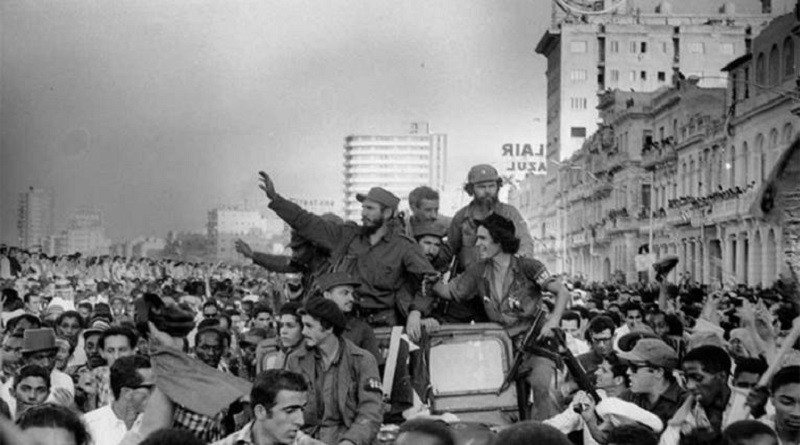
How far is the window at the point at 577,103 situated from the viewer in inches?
5728

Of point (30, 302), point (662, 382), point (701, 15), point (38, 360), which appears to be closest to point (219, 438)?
point (662, 382)

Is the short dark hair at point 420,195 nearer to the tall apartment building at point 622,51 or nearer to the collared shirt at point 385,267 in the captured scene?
the collared shirt at point 385,267

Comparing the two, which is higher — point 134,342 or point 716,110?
point 716,110

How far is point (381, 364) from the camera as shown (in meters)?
9.62

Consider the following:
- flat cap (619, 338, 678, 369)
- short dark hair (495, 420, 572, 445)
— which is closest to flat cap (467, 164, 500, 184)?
flat cap (619, 338, 678, 369)

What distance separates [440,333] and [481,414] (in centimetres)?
67

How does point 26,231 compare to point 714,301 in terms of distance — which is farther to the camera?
point 26,231

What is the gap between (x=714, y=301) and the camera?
1670cm

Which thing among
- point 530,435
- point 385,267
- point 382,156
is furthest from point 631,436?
point 382,156

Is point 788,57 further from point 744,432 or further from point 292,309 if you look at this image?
point 744,432

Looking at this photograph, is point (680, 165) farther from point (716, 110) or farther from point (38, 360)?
point (38, 360)

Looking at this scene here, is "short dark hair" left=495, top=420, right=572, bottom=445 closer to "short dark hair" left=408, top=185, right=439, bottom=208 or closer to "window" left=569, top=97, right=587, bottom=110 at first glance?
"short dark hair" left=408, top=185, right=439, bottom=208

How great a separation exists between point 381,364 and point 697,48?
13644 cm

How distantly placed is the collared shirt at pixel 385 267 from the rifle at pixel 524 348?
0.89 m
